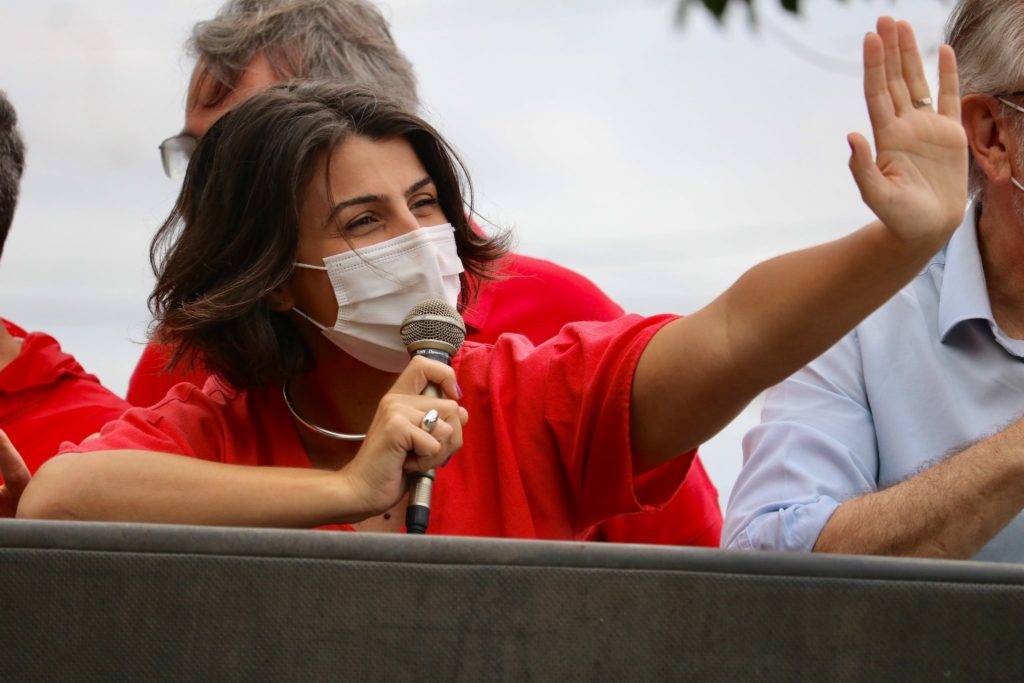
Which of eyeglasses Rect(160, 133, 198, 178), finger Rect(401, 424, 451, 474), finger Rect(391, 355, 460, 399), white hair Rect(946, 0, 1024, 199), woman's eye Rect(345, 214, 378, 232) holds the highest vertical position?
eyeglasses Rect(160, 133, 198, 178)

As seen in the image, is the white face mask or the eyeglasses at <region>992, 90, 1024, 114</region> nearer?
the white face mask

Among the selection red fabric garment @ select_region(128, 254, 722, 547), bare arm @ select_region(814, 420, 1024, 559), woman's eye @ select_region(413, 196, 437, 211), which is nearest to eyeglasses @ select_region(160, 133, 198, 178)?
red fabric garment @ select_region(128, 254, 722, 547)

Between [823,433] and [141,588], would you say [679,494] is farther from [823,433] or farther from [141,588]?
[141,588]

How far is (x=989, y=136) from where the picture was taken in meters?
2.37

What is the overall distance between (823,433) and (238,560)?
1.16 meters

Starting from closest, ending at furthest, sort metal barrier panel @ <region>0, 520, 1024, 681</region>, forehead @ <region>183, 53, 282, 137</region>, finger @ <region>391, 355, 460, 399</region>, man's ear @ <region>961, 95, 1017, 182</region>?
metal barrier panel @ <region>0, 520, 1024, 681</region> < finger @ <region>391, 355, 460, 399</region> < man's ear @ <region>961, 95, 1017, 182</region> < forehead @ <region>183, 53, 282, 137</region>

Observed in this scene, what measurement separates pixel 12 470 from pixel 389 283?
66cm

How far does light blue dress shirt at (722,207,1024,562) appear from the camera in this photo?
2.16m

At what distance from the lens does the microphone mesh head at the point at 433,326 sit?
75.0 inches

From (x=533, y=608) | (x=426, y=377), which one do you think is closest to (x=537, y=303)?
(x=426, y=377)

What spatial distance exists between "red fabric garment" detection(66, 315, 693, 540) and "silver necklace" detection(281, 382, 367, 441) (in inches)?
2.0

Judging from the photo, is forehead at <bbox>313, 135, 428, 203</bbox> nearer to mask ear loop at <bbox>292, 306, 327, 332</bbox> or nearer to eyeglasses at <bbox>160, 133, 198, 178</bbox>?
mask ear loop at <bbox>292, 306, 327, 332</bbox>

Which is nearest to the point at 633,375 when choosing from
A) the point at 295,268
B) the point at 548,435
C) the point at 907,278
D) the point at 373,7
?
the point at 548,435

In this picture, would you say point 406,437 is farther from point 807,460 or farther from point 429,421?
point 807,460
